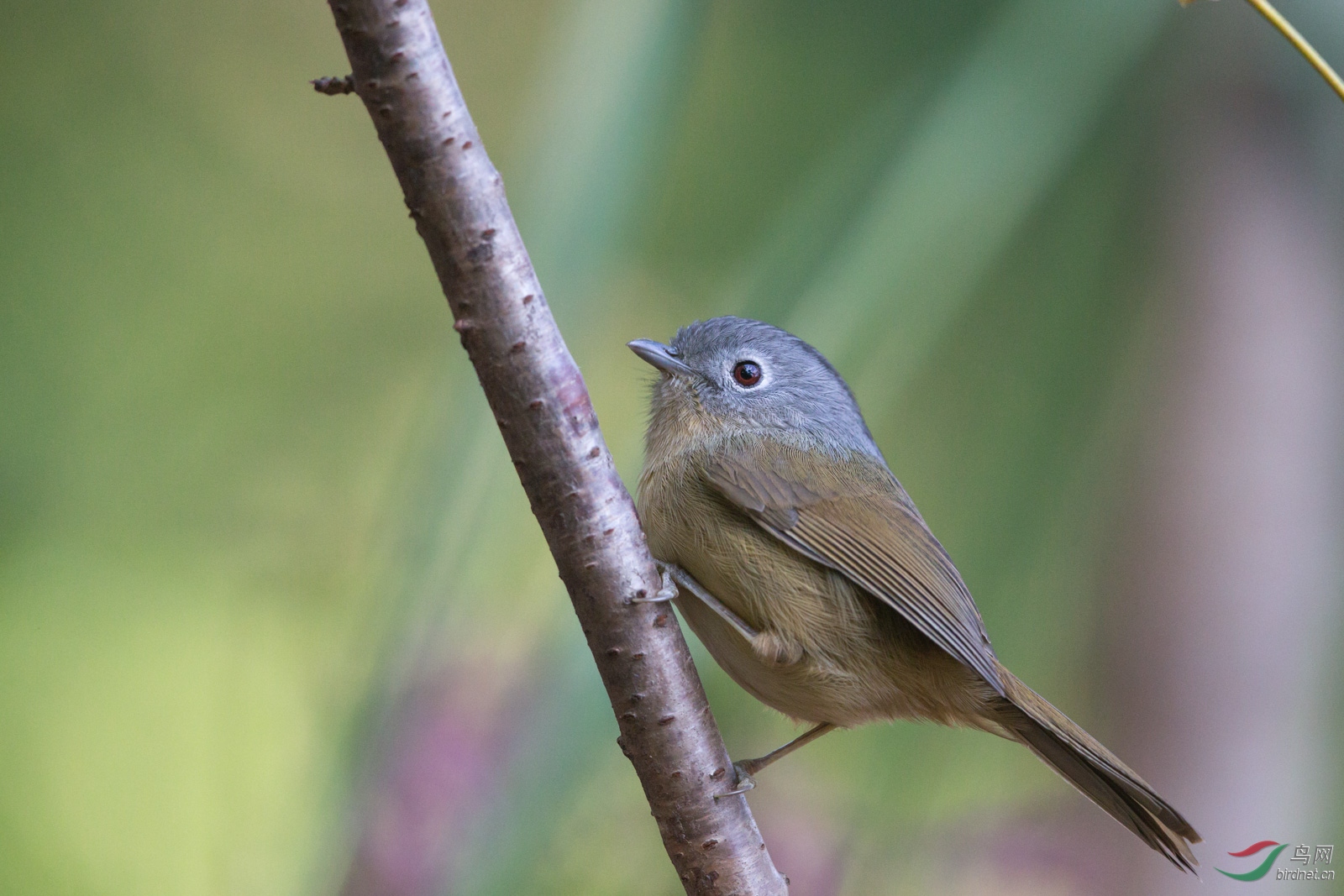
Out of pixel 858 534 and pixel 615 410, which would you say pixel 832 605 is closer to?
pixel 858 534

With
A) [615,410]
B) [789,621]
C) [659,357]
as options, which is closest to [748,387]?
[659,357]

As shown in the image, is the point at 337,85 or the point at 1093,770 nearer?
the point at 337,85

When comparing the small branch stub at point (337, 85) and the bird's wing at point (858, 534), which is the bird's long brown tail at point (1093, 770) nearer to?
the bird's wing at point (858, 534)

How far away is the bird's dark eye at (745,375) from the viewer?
1.82 m

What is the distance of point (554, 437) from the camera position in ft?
3.53

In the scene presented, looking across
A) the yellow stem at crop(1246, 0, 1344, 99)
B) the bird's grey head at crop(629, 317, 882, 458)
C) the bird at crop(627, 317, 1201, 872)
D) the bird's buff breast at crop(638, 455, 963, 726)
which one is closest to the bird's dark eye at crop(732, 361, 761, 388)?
the bird's grey head at crop(629, 317, 882, 458)

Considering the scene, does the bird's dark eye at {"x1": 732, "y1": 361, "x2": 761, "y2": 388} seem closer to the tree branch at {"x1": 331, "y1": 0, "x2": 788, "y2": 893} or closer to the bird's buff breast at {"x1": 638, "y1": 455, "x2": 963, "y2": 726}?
the bird's buff breast at {"x1": 638, "y1": 455, "x2": 963, "y2": 726}

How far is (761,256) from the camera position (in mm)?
2684

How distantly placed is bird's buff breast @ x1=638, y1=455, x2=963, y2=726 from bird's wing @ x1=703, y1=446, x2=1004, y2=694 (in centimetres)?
4

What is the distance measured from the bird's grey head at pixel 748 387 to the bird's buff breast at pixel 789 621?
200mm

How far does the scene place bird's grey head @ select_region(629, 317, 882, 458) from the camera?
1767 mm

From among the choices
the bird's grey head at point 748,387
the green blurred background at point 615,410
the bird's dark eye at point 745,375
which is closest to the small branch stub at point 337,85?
the bird's grey head at point 748,387

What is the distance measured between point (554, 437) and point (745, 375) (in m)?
0.80

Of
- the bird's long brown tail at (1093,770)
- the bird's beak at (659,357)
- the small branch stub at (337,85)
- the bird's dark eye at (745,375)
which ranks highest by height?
the bird's beak at (659,357)
